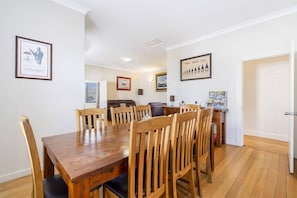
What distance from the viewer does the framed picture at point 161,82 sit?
7230 mm

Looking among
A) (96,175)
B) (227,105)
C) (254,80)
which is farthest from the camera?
(254,80)

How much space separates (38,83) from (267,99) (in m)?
4.80

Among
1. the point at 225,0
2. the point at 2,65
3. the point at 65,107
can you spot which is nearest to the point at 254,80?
the point at 225,0

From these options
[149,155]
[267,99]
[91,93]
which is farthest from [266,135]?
[91,93]

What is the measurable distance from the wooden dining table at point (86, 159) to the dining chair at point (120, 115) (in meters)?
0.55

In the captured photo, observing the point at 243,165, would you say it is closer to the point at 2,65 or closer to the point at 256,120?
the point at 256,120

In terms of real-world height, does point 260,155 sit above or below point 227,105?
below

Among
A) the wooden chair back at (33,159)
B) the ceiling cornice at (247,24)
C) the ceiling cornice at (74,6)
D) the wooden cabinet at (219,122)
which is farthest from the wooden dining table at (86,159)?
the ceiling cornice at (247,24)

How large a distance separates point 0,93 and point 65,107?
0.75 metres

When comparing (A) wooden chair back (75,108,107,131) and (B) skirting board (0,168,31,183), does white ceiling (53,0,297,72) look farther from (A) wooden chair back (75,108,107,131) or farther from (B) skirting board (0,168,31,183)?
(B) skirting board (0,168,31,183)

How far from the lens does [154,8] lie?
2545mm

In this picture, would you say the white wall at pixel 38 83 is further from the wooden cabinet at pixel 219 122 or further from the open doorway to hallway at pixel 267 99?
the open doorway to hallway at pixel 267 99

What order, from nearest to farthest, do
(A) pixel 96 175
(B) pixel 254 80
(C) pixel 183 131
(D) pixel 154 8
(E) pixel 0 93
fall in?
(A) pixel 96 175
(C) pixel 183 131
(E) pixel 0 93
(D) pixel 154 8
(B) pixel 254 80

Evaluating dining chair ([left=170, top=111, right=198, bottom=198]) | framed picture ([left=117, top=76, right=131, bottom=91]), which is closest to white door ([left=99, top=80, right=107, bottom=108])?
framed picture ([left=117, top=76, right=131, bottom=91])
